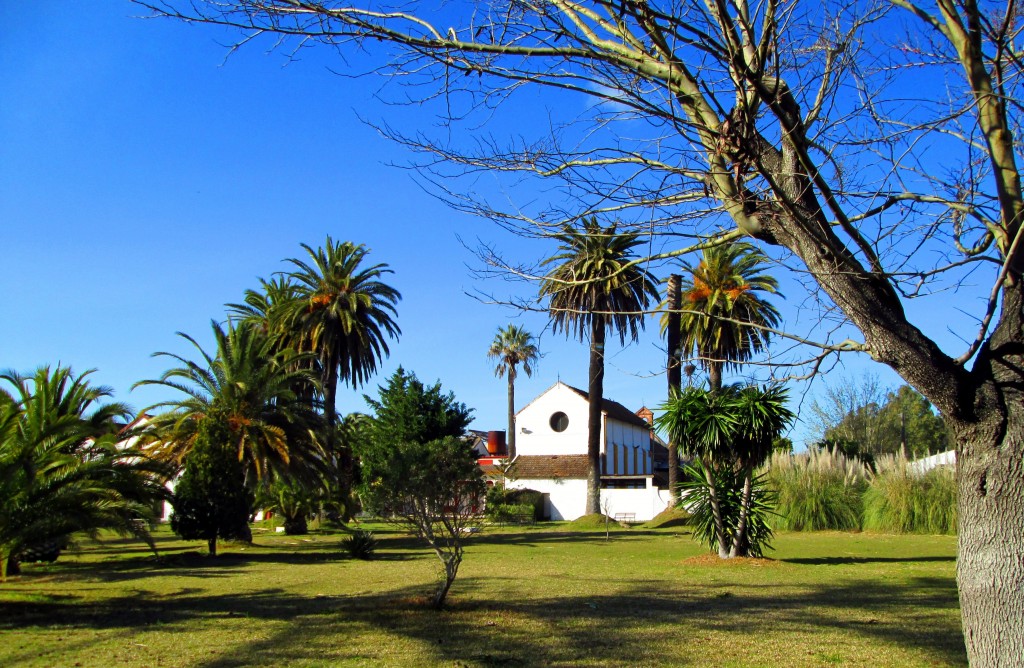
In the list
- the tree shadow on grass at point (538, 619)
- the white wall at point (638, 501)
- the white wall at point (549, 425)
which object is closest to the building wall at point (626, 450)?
the white wall at point (549, 425)

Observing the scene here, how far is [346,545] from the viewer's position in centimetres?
2184

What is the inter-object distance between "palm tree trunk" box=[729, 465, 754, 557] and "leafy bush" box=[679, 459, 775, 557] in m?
0.08

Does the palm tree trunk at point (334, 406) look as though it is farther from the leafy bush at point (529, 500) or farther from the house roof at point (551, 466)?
the house roof at point (551, 466)

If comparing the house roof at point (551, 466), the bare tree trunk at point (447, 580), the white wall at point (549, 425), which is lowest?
the bare tree trunk at point (447, 580)

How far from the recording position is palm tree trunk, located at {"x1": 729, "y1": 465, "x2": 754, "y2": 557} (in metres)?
18.0

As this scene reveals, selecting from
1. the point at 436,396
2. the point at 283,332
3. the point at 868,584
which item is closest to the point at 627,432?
the point at 436,396

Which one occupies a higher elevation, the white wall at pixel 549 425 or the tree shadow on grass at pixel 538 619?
the white wall at pixel 549 425

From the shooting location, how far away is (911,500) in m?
28.8

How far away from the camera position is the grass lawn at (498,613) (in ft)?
28.0

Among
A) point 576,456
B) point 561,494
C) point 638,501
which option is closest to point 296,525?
point 638,501

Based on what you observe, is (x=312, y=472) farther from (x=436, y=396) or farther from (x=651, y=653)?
(x=651, y=653)

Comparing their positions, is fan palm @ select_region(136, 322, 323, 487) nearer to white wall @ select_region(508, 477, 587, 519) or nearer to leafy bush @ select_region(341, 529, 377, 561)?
leafy bush @ select_region(341, 529, 377, 561)

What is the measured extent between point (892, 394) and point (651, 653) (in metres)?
67.7

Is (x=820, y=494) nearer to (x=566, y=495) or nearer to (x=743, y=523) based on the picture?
(x=743, y=523)
